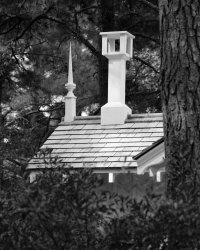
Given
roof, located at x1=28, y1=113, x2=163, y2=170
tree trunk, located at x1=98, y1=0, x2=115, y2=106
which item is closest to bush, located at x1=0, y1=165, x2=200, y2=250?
roof, located at x1=28, y1=113, x2=163, y2=170

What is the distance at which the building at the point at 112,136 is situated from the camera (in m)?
17.2

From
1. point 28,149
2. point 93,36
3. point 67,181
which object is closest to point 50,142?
point 28,149

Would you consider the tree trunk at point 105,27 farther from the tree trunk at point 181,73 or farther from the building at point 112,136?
the tree trunk at point 181,73

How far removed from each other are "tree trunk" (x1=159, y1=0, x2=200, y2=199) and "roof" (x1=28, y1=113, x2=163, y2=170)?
8.93m

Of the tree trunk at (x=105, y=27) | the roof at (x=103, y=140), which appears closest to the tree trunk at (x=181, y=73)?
the roof at (x=103, y=140)

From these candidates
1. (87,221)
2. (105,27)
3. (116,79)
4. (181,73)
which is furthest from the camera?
(105,27)

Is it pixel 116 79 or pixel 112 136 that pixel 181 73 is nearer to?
pixel 112 136

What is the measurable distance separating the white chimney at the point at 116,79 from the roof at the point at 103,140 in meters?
0.20

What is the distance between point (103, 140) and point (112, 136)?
0.23 m

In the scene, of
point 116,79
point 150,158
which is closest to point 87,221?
point 150,158

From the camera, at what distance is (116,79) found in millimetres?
19328

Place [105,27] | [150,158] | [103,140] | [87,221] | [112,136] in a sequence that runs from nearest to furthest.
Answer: [87,221] → [150,158] → [103,140] → [112,136] → [105,27]

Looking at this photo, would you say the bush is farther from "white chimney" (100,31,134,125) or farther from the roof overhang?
"white chimney" (100,31,134,125)

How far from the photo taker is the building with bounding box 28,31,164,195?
17156 millimetres
